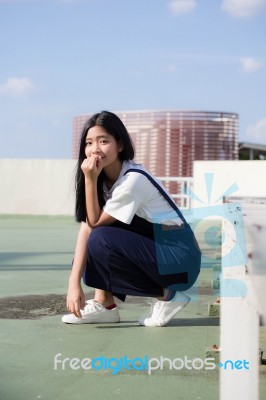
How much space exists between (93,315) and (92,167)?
27.7 inches

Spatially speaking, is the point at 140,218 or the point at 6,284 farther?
the point at 6,284

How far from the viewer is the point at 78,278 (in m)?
2.90

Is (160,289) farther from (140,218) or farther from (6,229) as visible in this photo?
(6,229)

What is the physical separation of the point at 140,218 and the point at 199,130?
22.3 meters

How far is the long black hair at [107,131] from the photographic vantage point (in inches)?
117

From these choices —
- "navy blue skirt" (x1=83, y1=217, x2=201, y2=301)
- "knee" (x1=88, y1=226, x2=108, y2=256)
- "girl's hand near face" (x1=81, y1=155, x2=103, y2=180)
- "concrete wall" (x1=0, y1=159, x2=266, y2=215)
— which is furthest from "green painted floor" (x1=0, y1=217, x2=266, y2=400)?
"concrete wall" (x1=0, y1=159, x2=266, y2=215)

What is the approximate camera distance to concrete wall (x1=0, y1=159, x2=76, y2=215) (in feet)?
46.9

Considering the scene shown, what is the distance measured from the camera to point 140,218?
308 cm

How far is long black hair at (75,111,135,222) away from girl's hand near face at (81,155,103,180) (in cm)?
12

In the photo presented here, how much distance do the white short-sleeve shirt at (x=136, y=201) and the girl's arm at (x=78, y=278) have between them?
0.54ft

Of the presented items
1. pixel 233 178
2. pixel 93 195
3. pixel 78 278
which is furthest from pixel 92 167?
pixel 233 178

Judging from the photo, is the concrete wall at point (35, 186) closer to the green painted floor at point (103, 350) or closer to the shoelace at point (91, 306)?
the green painted floor at point (103, 350)

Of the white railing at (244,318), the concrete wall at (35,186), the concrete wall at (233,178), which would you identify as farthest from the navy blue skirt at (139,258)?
the concrete wall at (35,186)

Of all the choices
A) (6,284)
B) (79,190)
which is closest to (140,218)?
(79,190)
